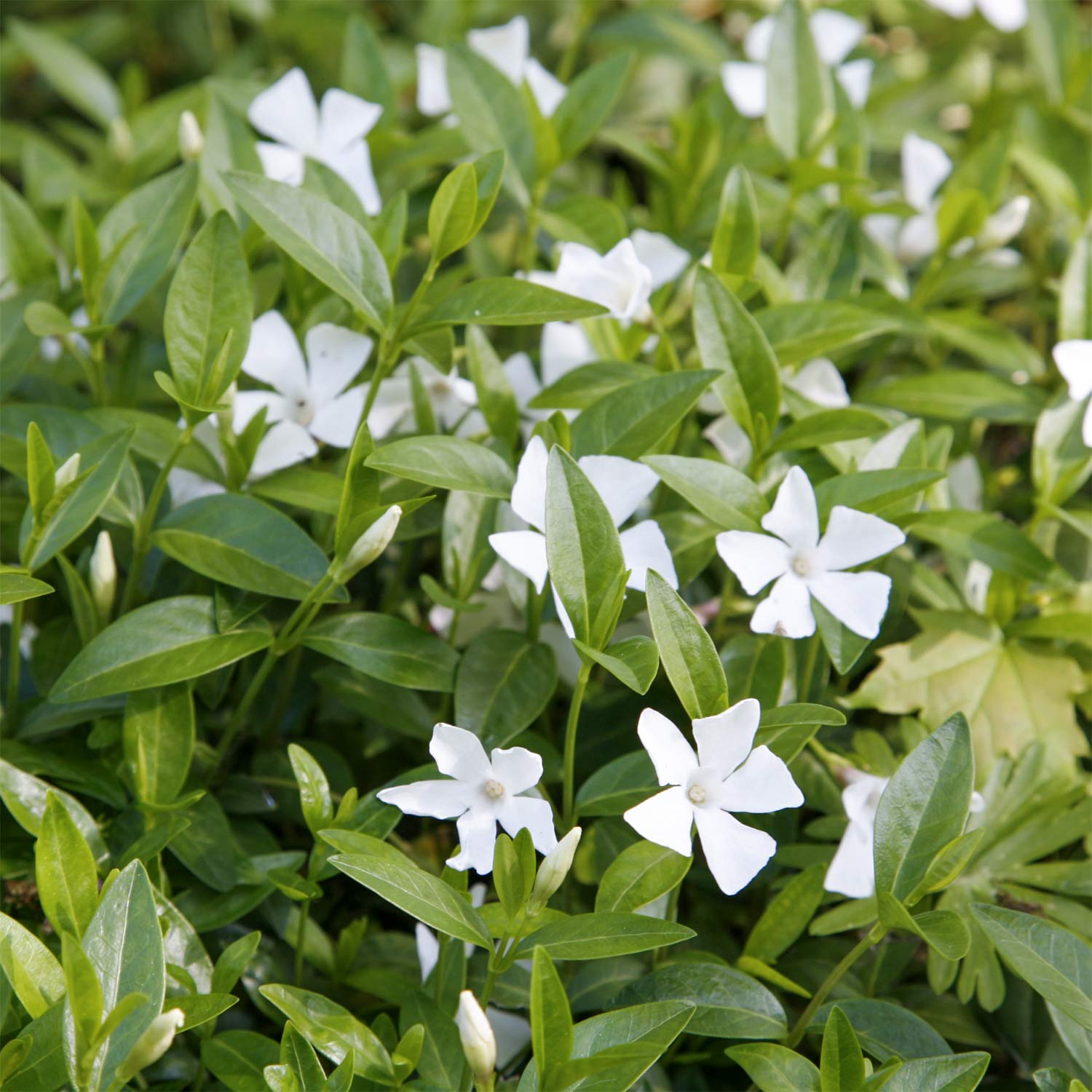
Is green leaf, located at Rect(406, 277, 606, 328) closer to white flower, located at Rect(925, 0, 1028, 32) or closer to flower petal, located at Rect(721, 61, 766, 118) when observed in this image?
flower petal, located at Rect(721, 61, 766, 118)

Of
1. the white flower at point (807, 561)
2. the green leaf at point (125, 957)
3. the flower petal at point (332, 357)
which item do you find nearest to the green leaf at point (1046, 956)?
the white flower at point (807, 561)

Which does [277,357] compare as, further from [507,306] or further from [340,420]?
[507,306]

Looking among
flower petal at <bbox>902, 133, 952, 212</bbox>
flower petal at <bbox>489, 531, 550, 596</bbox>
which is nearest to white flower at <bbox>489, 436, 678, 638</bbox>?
flower petal at <bbox>489, 531, 550, 596</bbox>

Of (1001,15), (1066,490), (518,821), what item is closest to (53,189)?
(518,821)

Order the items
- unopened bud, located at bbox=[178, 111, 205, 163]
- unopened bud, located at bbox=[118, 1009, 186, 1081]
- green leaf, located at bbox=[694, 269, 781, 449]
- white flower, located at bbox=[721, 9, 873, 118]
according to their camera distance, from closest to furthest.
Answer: unopened bud, located at bbox=[118, 1009, 186, 1081] → green leaf, located at bbox=[694, 269, 781, 449] → unopened bud, located at bbox=[178, 111, 205, 163] → white flower, located at bbox=[721, 9, 873, 118]

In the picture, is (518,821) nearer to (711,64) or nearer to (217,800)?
(217,800)
